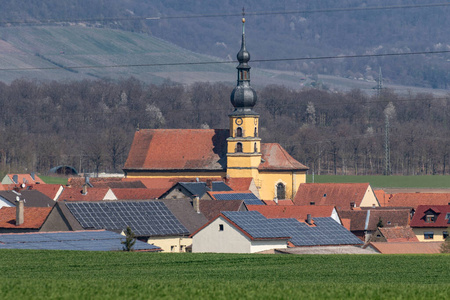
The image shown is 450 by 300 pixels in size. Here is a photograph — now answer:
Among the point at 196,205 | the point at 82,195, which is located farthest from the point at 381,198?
the point at 196,205

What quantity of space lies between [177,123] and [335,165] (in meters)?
37.4

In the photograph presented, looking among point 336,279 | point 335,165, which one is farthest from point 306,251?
point 335,165

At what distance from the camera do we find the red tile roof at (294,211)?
6500cm

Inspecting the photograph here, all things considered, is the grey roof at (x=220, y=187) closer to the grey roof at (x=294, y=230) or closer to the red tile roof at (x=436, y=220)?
the red tile roof at (x=436, y=220)

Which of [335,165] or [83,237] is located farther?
[335,165]

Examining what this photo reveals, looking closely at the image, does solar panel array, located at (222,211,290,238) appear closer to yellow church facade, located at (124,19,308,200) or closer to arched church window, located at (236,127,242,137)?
yellow church facade, located at (124,19,308,200)

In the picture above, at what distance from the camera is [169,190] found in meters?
77.6

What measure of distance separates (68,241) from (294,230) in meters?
11.4

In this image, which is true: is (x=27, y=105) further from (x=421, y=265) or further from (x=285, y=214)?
(x=421, y=265)

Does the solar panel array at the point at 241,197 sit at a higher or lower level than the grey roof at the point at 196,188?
lower

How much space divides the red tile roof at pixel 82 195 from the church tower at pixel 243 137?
23271 mm

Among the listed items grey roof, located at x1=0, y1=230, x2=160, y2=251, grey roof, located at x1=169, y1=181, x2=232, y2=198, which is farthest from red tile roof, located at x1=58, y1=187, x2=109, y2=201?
grey roof, located at x1=0, y1=230, x2=160, y2=251

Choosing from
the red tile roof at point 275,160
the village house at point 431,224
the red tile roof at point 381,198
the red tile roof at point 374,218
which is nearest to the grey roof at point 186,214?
the red tile roof at point 374,218

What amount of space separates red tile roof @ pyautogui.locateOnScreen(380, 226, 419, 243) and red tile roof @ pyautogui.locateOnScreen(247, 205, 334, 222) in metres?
3.20
